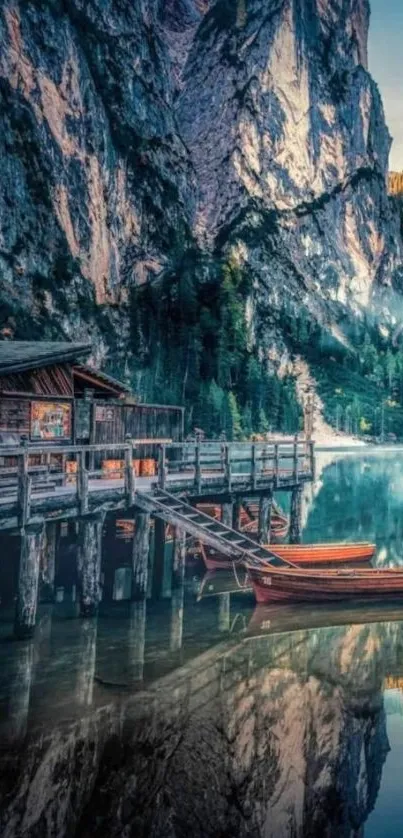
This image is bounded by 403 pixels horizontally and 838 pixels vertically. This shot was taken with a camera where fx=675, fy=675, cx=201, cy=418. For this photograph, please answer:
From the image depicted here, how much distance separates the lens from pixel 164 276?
12525cm

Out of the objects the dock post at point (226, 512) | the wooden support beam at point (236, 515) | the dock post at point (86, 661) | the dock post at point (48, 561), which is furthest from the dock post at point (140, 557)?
the wooden support beam at point (236, 515)

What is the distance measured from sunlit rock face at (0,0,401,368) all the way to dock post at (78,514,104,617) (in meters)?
55.8

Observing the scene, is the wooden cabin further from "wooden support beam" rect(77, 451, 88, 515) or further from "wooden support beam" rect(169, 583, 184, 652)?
"wooden support beam" rect(169, 583, 184, 652)

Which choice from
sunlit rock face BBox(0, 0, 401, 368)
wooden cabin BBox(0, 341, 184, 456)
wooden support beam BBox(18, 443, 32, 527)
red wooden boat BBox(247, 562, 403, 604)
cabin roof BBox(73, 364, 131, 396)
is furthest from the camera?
sunlit rock face BBox(0, 0, 401, 368)

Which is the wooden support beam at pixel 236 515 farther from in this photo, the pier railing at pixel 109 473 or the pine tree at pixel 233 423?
the pine tree at pixel 233 423

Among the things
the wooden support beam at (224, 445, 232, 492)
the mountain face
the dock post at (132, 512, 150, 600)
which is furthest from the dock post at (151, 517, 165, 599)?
the mountain face

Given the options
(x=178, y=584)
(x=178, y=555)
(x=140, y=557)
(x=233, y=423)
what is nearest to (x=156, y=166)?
(x=233, y=423)

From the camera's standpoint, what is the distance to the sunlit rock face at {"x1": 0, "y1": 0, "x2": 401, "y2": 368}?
3521 inches

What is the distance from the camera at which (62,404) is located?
23328mm

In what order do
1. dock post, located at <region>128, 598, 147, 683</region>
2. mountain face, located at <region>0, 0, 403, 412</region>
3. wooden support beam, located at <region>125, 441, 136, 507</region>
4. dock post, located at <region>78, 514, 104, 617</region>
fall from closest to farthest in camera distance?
dock post, located at <region>128, 598, 147, 683</region> < dock post, located at <region>78, 514, 104, 617</region> < wooden support beam, located at <region>125, 441, 136, 507</region> < mountain face, located at <region>0, 0, 403, 412</region>

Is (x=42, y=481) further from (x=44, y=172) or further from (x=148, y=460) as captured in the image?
(x=44, y=172)

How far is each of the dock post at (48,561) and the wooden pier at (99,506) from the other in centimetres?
3

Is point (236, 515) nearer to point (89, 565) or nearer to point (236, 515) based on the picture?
point (236, 515)

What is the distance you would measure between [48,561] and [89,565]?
8.88 feet
